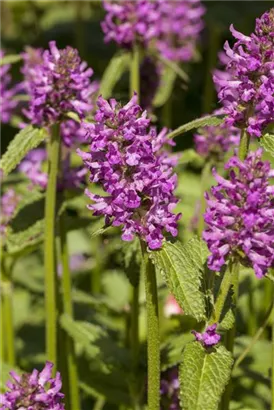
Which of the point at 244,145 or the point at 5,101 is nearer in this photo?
the point at 244,145

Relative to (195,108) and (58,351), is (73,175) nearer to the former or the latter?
(58,351)

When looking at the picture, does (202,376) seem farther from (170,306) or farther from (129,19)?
(170,306)

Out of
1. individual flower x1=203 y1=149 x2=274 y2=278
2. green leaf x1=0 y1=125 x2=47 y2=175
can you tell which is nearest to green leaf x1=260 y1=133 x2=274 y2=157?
individual flower x1=203 y1=149 x2=274 y2=278

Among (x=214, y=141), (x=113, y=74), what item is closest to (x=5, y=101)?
(x=113, y=74)

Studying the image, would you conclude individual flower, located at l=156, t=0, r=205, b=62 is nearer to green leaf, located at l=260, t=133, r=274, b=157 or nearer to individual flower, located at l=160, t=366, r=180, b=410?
individual flower, located at l=160, t=366, r=180, b=410

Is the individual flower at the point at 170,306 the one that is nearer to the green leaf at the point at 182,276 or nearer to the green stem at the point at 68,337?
the green stem at the point at 68,337

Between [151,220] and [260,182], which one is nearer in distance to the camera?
[260,182]

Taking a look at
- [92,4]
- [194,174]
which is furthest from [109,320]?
[92,4]
